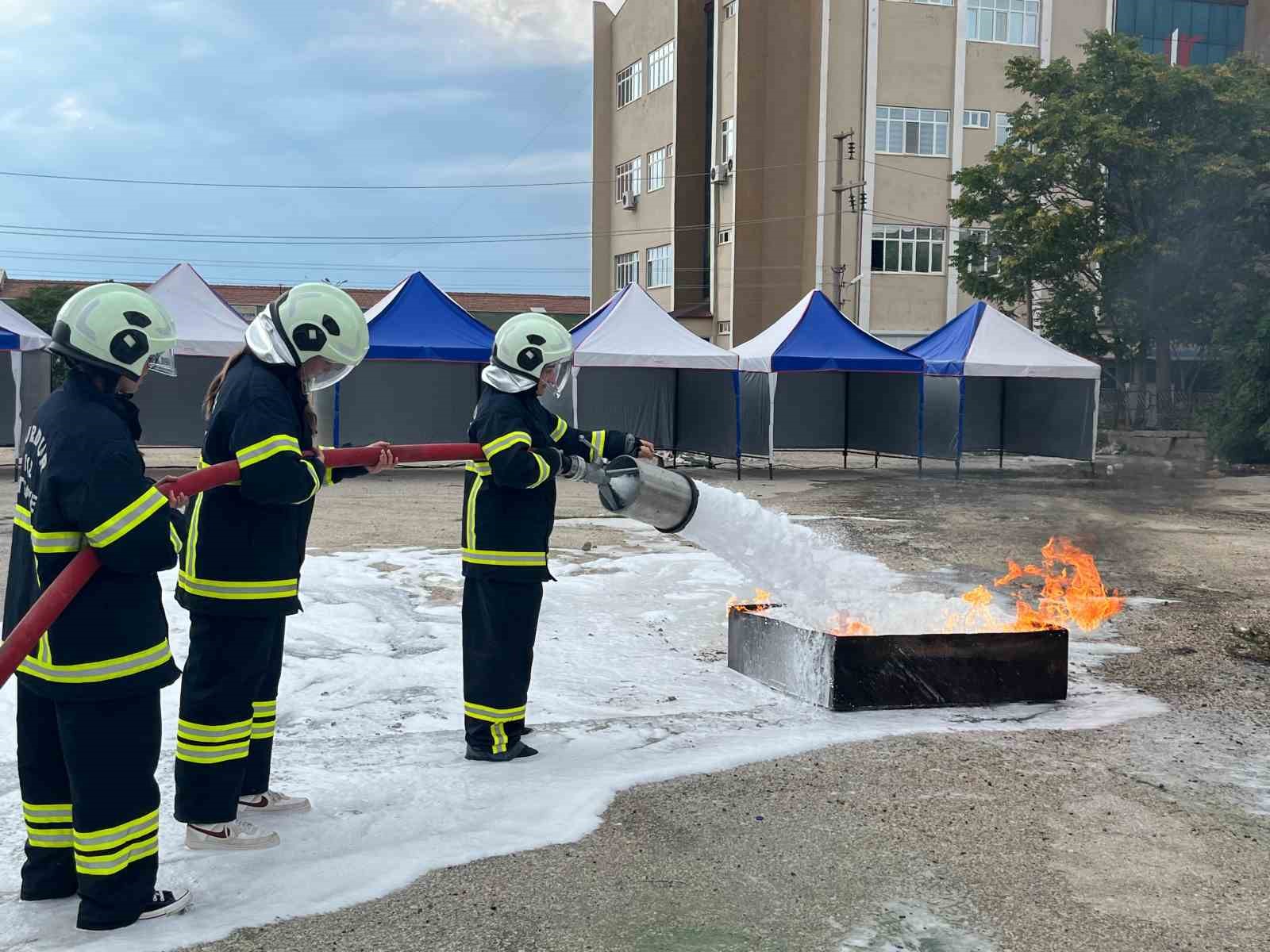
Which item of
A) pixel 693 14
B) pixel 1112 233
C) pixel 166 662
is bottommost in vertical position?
pixel 166 662

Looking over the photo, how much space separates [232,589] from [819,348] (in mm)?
15702

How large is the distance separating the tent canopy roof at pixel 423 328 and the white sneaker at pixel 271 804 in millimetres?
12934

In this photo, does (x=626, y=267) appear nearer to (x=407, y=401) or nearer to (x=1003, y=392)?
(x=1003, y=392)

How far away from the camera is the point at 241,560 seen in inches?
148

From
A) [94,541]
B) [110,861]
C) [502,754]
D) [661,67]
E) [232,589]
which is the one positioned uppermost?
[661,67]

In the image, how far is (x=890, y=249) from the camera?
38.2 meters

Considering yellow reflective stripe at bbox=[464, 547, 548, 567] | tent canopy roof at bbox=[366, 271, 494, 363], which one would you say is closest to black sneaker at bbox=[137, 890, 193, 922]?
yellow reflective stripe at bbox=[464, 547, 548, 567]

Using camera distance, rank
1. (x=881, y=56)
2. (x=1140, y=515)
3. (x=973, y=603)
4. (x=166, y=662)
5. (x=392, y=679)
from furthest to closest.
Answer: (x=881, y=56)
(x=1140, y=515)
(x=973, y=603)
(x=392, y=679)
(x=166, y=662)

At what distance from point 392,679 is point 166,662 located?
286cm

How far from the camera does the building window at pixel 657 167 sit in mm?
44812

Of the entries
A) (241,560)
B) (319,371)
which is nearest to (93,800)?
(241,560)

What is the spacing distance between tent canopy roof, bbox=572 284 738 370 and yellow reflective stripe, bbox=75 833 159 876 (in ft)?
47.5

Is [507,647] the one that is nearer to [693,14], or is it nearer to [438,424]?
[438,424]

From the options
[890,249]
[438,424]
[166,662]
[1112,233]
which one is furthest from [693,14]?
[166,662]
